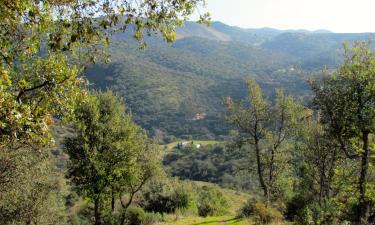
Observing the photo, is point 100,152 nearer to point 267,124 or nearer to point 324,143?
point 324,143

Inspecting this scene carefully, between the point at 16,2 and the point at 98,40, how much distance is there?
5.78 feet

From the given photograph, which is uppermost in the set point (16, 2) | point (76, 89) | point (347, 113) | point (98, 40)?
point (16, 2)

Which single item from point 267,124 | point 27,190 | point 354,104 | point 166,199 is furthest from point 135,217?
point 354,104

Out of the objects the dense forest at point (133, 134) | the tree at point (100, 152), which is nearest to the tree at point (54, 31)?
the dense forest at point (133, 134)

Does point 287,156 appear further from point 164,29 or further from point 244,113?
point 164,29

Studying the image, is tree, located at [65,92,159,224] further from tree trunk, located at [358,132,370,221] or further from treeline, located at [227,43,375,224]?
tree trunk, located at [358,132,370,221]

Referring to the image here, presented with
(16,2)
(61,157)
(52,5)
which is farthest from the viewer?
(61,157)

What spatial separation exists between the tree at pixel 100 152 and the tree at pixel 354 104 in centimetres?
1553

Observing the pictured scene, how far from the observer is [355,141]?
57.0 ft

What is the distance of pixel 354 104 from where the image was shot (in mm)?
16625

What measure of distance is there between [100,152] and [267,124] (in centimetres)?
1815

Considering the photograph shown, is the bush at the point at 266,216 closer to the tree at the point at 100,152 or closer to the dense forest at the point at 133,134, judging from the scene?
the dense forest at the point at 133,134

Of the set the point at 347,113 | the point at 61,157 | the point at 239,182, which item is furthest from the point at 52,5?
the point at 61,157

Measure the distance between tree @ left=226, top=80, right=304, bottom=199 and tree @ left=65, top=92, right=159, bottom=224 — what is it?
13031 mm
